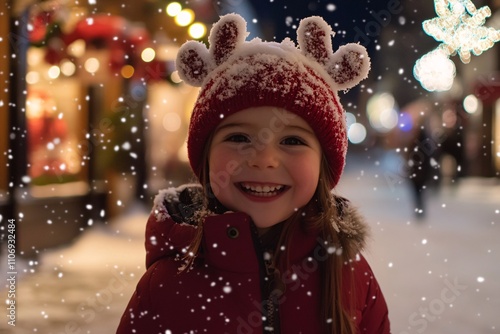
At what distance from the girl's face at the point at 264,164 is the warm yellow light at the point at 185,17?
15.9ft

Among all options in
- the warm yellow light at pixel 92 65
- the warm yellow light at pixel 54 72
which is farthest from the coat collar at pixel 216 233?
the warm yellow light at pixel 54 72

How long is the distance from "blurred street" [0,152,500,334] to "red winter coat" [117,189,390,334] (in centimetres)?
35

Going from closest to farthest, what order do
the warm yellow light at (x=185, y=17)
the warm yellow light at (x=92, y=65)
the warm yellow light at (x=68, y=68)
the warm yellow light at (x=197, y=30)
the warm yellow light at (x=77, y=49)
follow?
the warm yellow light at (x=197, y=30)
the warm yellow light at (x=185, y=17)
the warm yellow light at (x=77, y=49)
the warm yellow light at (x=92, y=65)
the warm yellow light at (x=68, y=68)

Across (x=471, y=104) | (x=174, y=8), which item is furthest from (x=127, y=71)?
(x=471, y=104)

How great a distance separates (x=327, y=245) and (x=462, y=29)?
1731 millimetres

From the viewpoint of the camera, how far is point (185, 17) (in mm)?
6445

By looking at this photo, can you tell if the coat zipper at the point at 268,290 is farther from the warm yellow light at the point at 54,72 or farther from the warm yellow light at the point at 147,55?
the warm yellow light at the point at 54,72

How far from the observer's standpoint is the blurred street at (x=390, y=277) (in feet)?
14.1

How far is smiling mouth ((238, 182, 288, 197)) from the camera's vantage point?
1.83 meters

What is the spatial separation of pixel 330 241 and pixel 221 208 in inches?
14.8

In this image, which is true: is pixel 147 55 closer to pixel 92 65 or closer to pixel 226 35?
pixel 92 65

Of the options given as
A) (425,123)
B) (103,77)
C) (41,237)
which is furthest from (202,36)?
(425,123)

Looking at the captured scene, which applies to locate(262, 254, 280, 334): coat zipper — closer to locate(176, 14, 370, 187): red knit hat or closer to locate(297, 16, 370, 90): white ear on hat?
locate(176, 14, 370, 187): red knit hat

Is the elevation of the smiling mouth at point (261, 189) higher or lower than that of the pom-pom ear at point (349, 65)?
lower
